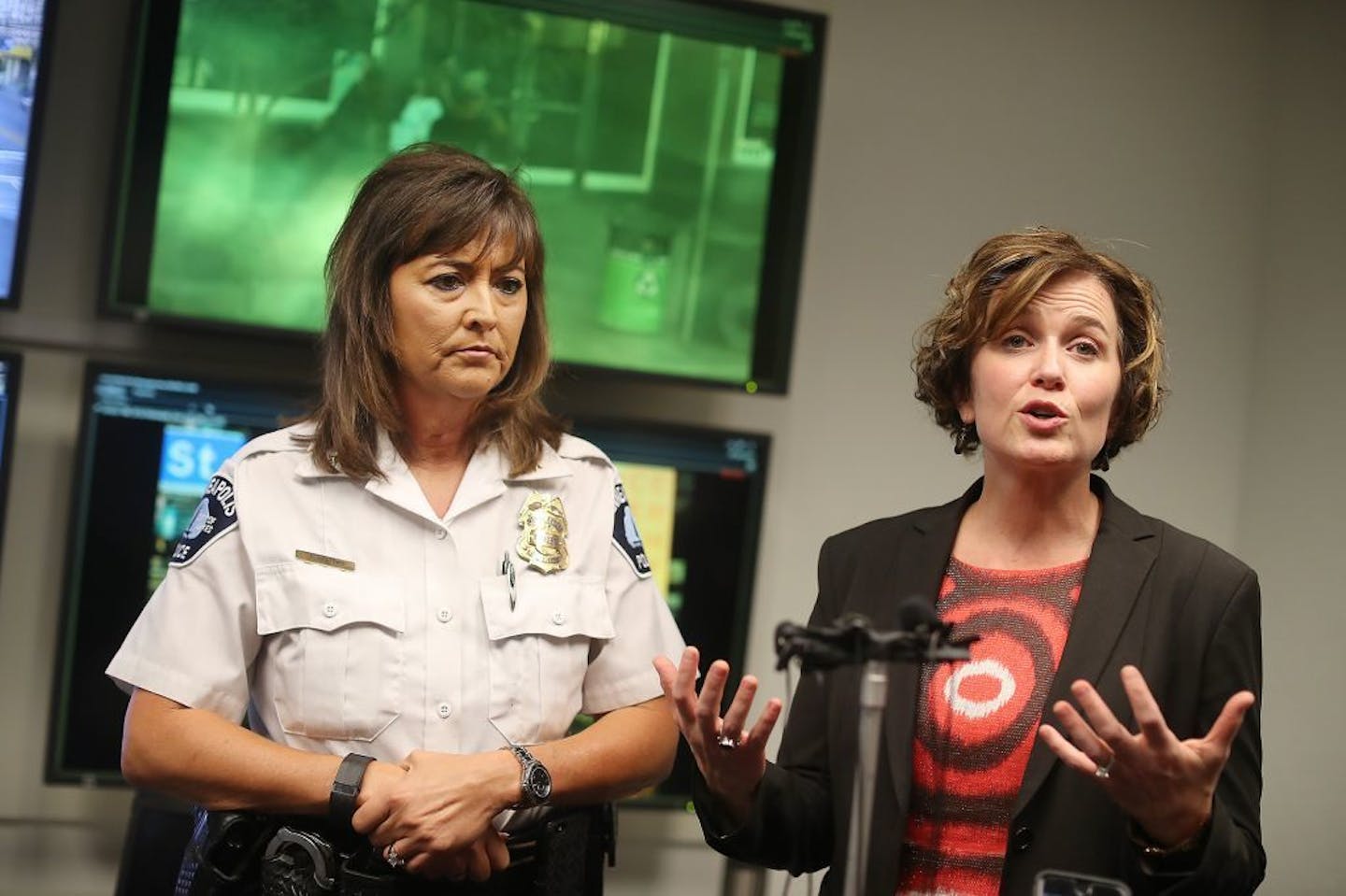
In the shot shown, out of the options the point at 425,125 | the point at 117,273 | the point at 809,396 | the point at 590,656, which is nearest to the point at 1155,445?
the point at 809,396

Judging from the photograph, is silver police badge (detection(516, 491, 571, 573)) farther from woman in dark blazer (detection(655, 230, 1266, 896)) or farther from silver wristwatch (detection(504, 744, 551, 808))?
woman in dark blazer (detection(655, 230, 1266, 896))

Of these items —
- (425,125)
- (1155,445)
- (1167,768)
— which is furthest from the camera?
(1155,445)

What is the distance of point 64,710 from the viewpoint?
3068 mm

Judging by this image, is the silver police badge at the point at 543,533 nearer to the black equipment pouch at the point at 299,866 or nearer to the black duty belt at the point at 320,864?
the black duty belt at the point at 320,864

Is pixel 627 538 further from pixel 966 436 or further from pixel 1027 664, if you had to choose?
pixel 1027 664

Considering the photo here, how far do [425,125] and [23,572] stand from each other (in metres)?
1.27

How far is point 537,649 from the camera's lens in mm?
2066

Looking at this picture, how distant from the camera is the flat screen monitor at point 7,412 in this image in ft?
9.97

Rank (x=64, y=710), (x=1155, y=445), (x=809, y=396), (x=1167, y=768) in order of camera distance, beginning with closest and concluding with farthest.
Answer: (x=1167, y=768)
(x=64, y=710)
(x=809, y=396)
(x=1155, y=445)

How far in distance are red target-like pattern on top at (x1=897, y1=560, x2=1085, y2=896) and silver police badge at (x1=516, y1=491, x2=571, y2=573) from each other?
0.57m

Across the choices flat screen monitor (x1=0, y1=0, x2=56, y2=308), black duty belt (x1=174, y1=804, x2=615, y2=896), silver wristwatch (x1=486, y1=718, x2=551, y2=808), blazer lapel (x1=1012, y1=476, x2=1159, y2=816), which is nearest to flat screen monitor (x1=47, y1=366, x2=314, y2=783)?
flat screen monitor (x1=0, y1=0, x2=56, y2=308)

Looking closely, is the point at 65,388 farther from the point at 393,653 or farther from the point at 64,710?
the point at 393,653

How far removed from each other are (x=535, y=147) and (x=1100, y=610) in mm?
1975

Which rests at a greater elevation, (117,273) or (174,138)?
(174,138)
